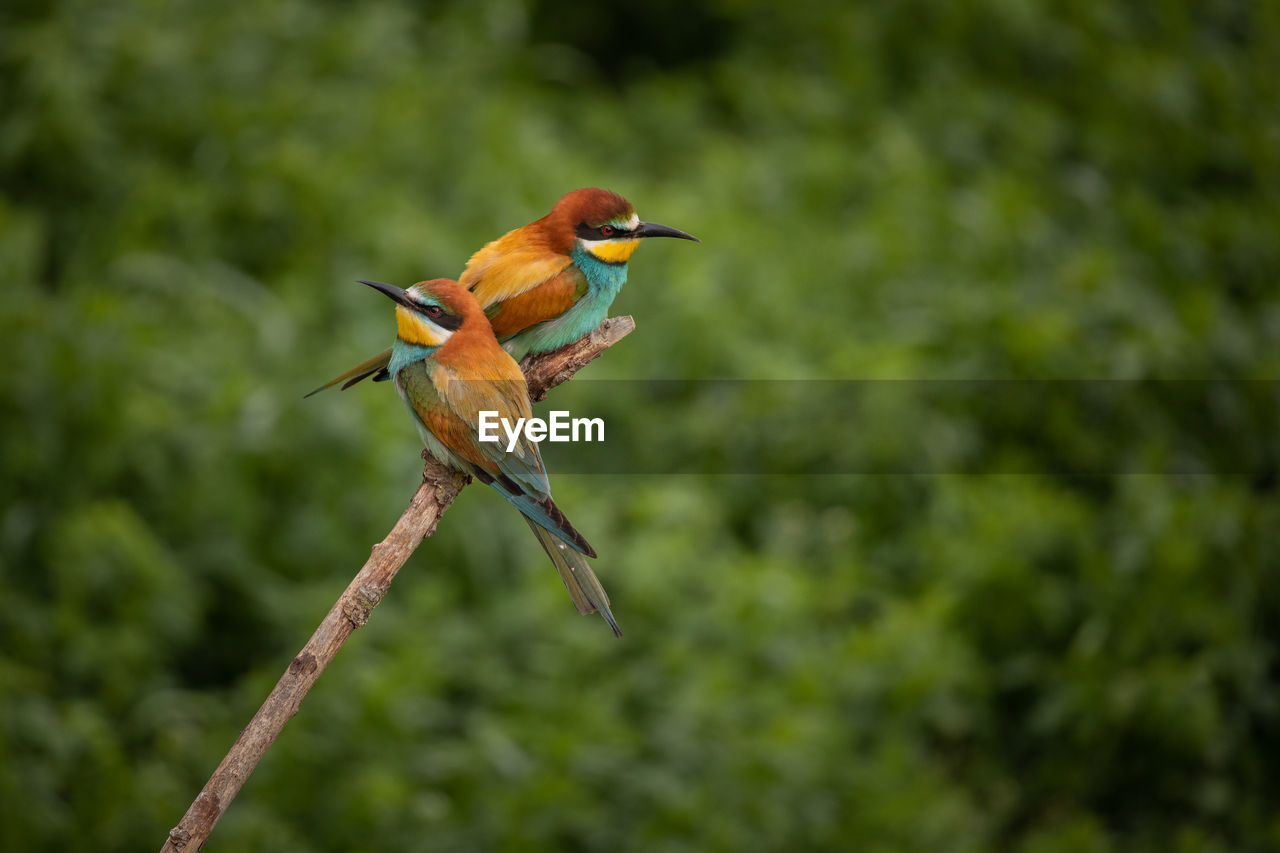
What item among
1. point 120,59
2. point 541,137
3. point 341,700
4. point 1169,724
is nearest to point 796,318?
point 541,137

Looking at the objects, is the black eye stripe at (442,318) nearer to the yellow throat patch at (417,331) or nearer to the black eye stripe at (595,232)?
the yellow throat patch at (417,331)

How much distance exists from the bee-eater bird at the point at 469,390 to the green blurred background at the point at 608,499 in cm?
233

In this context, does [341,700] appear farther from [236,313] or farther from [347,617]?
[347,617]

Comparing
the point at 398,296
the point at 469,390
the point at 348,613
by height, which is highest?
the point at 398,296

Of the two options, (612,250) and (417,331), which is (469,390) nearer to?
(417,331)

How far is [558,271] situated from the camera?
1539mm

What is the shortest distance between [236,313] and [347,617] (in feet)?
11.8

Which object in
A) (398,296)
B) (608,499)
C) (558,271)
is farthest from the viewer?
(608,499)

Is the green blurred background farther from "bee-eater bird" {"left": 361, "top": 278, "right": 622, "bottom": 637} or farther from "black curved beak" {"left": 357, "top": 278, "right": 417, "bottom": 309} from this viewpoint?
"black curved beak" {"left": 357, "top": 278, "right": 417, "bottom": 309}

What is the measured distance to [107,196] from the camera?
4.91 metres

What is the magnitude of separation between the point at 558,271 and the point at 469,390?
0.28m

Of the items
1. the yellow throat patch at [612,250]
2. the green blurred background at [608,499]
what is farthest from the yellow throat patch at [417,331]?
the green blurred background at [608,499]

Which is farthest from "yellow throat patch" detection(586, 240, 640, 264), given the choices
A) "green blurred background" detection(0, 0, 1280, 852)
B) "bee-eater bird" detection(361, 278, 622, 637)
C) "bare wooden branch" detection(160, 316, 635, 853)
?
"green blurred background" detection(0, 0, 1280, 852)

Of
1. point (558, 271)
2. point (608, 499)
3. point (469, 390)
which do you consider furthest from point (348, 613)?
point (608, 499)
